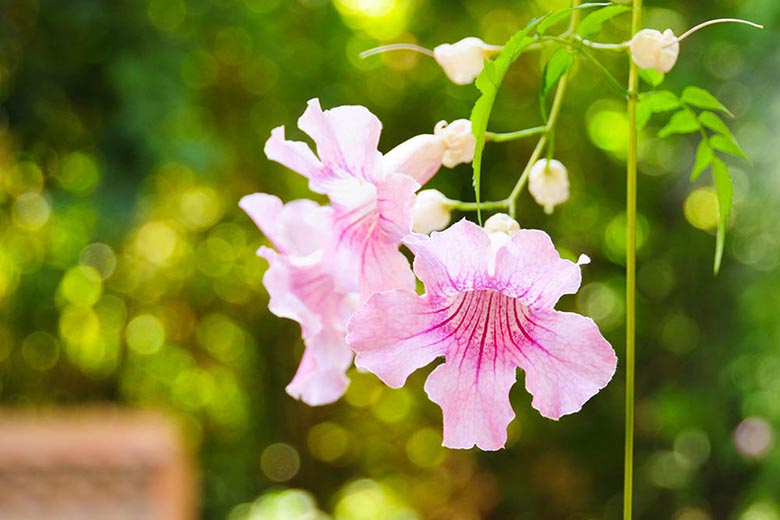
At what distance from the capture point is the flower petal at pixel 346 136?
311 mm

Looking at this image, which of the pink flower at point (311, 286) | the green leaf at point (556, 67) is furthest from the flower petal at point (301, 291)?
the green leaf at point (556, 67)

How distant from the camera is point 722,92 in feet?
6.36

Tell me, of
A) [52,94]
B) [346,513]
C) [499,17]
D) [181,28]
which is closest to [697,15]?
[499,17]

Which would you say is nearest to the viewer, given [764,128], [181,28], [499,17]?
[764,128]

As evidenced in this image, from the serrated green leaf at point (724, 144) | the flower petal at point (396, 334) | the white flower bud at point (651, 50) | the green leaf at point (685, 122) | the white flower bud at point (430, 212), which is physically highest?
the white flower bud at point (651, 50)

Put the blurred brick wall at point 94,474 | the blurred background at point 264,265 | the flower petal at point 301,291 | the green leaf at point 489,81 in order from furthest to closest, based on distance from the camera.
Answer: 1. the blurred background at point 264,265
2. the blurred brick wall at point 94,474
3. the flower petal at point 301,291
4. the green leaf at point 489,81

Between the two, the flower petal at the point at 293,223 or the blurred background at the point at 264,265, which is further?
the blurred background at the point at 264,265

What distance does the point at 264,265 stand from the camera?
2660 millimetres

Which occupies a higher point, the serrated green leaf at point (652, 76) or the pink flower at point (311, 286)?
the serrated green leaf at point (652, 76)

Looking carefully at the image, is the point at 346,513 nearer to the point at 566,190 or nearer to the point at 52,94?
the point at 52,94

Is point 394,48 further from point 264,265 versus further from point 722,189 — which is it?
point 264,265

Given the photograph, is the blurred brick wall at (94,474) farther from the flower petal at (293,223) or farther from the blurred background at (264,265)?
the flower petal at (293,223)

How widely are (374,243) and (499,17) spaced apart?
218 centimetres

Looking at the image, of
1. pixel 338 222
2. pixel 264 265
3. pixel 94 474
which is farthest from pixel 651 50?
pixel 264 265
